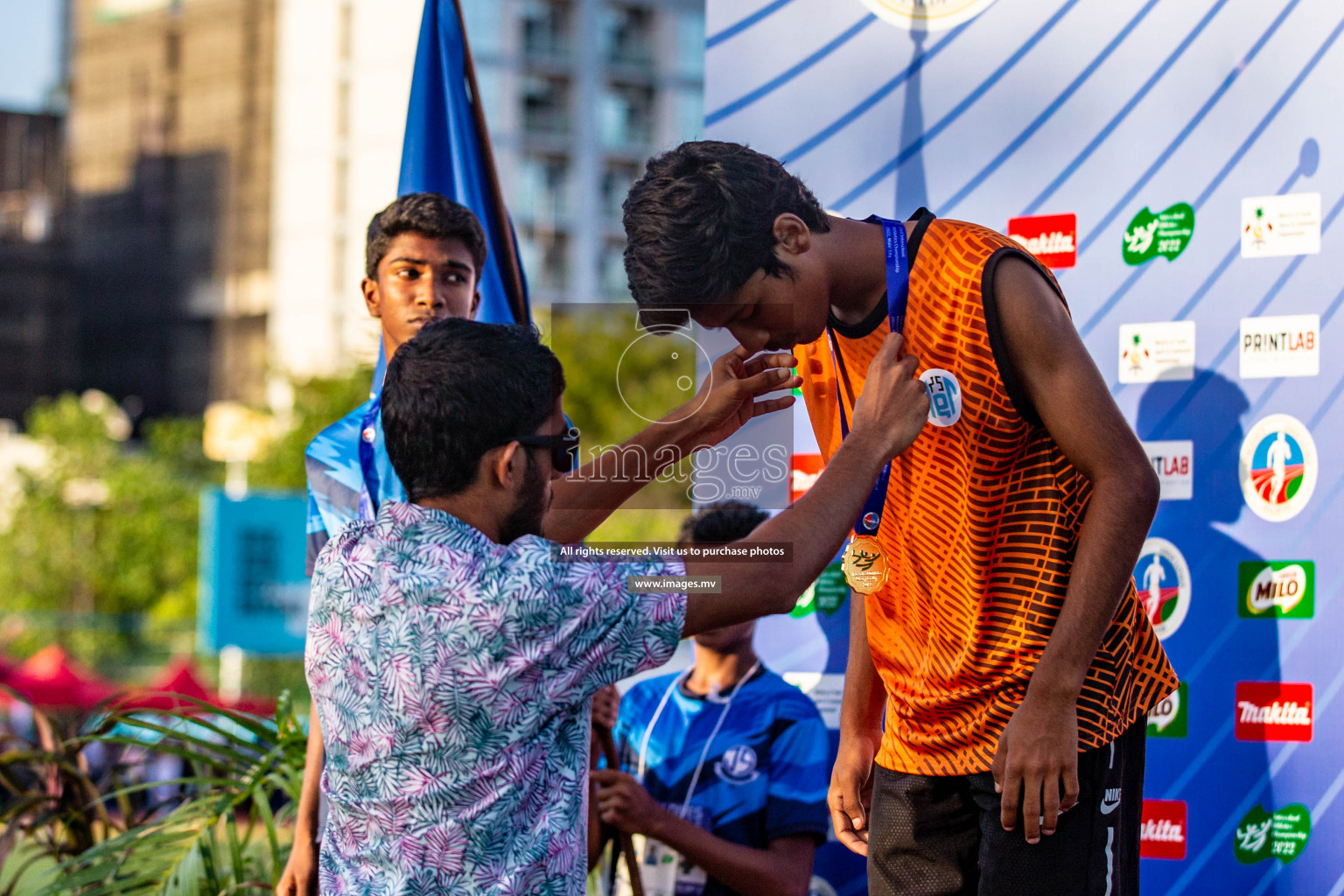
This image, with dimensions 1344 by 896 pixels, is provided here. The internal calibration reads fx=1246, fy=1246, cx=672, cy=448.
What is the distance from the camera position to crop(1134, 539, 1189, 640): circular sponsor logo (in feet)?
9.03

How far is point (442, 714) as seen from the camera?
5.64 ft

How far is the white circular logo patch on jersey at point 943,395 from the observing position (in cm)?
189

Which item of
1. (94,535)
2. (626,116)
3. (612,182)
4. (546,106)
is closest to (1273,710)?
(94,535)

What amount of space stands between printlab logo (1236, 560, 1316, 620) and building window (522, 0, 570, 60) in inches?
1747

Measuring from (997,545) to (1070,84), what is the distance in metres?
1.43

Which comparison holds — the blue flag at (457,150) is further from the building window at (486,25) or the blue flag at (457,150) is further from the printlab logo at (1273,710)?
the building window at (486,25)

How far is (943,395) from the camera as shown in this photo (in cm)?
190

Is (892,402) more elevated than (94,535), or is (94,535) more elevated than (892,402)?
(892,402)

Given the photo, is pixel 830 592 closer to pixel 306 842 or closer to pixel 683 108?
pixel 306 842

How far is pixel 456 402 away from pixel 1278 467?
1.82m

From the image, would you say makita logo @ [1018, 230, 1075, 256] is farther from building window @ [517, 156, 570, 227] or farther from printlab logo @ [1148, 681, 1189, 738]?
building window @ [517, 156, 570, 227]

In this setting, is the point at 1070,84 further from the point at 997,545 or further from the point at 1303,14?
the point at 997,545

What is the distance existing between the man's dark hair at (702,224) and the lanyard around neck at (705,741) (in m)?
1.45

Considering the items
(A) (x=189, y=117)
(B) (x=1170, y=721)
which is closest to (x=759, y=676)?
(B) (x=1170, y=721)
